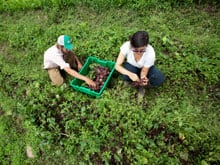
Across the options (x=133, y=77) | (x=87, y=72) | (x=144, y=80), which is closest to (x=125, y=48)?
(x=133, y=77)

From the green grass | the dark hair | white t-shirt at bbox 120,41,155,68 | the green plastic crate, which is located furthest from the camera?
the green plastic crate

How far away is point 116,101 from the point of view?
4.17 metres

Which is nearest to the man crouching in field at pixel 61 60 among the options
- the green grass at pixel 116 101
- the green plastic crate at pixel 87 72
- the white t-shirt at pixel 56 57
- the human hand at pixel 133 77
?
the white t-shirt at pixel 56 57

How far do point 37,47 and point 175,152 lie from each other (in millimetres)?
3048

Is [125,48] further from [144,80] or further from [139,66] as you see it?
[144,80]

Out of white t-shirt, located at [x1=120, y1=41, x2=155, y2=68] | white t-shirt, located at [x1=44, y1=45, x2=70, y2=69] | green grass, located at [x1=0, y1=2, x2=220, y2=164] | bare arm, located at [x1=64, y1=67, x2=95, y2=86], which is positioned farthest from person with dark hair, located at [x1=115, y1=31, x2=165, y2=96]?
white t-shirt, located at [x1=44, y1=45, x2=70, y2=69]

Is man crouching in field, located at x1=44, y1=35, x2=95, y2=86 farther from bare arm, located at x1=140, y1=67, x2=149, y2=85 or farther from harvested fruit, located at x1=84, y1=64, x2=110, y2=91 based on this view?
bare arm, located at x1=140, y1=67, x2=149, y2=85

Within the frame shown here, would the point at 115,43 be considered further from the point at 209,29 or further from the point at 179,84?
the point at 209,29

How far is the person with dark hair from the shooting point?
155 inches

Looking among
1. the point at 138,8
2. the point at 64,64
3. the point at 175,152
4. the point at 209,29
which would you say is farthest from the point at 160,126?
the point at 138,8

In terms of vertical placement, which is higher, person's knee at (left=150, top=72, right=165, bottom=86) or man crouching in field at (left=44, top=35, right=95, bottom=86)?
man crouching in field at (left=44, top=35, right=95, bottom=86)

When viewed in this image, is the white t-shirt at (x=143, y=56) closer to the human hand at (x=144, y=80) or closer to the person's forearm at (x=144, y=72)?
the person's forearm at (x=144, y=72)

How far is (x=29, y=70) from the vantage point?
507 centimetres

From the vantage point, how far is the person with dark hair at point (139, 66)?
12.9ft
